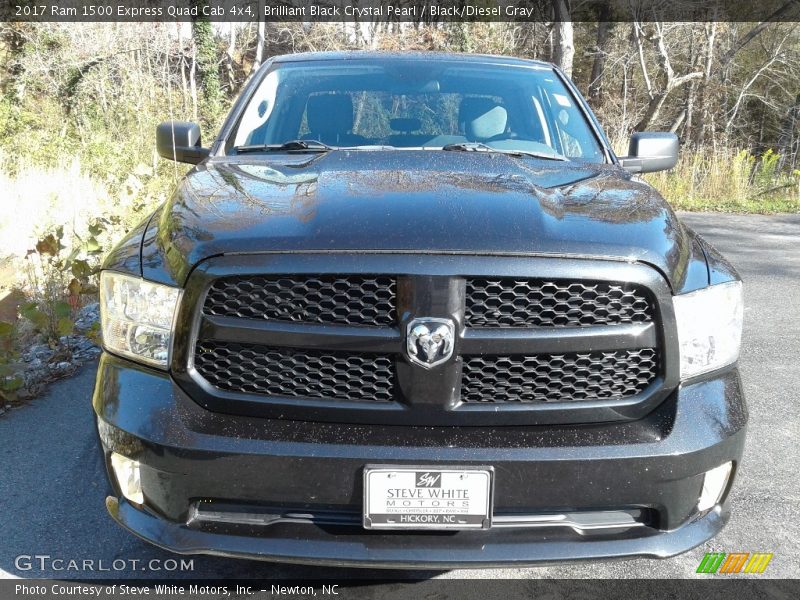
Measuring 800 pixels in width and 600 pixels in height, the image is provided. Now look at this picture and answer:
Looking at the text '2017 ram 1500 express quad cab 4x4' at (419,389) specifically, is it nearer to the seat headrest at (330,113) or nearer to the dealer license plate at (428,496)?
the dealer license plate at (428,496)

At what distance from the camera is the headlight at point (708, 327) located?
6.45ft

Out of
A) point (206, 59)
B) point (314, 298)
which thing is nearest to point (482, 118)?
point (314, 298)

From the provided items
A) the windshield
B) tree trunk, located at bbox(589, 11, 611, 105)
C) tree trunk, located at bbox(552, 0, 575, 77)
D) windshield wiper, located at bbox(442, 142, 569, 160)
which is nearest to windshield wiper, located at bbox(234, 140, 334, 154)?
the windshield

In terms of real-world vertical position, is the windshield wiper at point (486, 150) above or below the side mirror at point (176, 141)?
above

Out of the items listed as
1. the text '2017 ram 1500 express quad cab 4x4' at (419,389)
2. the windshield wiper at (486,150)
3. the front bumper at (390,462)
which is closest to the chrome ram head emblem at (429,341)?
the text '2017 ram 1500 express quad cab 4x4' at (419,389)

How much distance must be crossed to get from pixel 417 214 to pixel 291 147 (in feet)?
3.97

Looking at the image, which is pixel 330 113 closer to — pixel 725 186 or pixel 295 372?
pixel 295 372

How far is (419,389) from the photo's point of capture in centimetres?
187

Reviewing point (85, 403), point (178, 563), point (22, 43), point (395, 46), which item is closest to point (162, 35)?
point (22, 43)

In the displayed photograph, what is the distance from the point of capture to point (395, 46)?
94.2 feet

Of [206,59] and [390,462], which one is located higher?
[206,59]

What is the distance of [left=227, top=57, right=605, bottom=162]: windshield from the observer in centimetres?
318

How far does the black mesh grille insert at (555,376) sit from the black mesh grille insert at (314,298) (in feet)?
0.93

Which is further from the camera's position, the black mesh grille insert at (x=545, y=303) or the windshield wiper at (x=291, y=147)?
the windshield wiper at (x=291, y=147)
